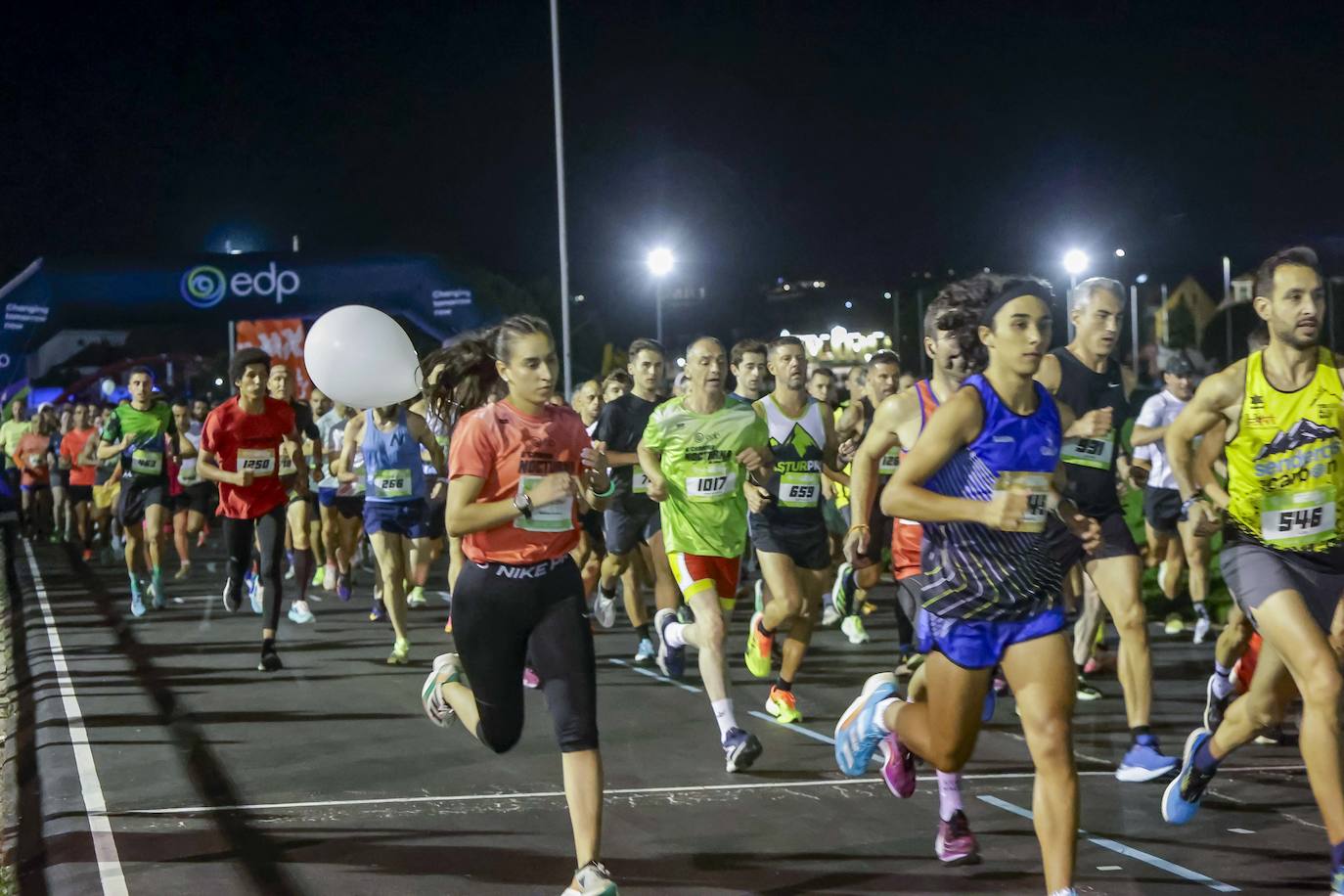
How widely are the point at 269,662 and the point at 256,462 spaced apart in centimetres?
144

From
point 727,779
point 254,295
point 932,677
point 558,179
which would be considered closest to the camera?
point 932,677

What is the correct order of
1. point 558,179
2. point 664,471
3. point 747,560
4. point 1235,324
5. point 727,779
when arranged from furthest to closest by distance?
1. point 1235,324
2. point 558,179
3. point 747,560
4. point 664,471
5. point 727,779

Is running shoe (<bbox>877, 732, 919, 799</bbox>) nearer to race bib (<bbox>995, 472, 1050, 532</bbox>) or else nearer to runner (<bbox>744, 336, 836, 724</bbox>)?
race bib (<bbox>995, 472, 1050, 532</bbox>)

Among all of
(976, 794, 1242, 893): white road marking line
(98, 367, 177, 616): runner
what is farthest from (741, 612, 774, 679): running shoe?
(98, 367, 177, 616): runner

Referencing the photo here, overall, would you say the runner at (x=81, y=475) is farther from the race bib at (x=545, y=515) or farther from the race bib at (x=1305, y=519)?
the race bib at (x=1305, y=519)

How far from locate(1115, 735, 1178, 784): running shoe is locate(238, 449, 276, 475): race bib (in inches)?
248

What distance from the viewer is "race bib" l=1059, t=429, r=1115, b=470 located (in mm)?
7379

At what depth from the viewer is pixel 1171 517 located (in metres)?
12.7

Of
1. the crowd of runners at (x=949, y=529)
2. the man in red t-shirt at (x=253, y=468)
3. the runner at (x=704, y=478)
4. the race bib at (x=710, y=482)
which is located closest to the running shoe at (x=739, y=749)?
the crowd of runners at (x=949, y=529)

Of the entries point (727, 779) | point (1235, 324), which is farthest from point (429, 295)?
point (1235, 324)

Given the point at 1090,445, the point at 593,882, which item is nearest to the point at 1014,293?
the point at 593,882

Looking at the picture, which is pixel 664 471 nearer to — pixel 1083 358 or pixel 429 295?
pixel 1083 358

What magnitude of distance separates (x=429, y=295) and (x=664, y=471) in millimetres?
17178

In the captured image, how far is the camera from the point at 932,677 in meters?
5.09
